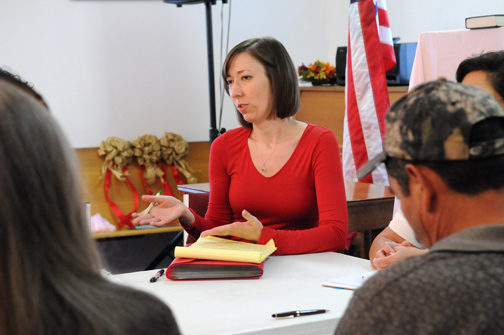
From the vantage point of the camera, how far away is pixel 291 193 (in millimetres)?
2045

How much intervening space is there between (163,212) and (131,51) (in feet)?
9.84

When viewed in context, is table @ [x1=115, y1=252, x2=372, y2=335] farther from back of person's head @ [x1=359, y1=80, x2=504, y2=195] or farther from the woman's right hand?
back of person's head @ [x1=359, y1=80, x2=504, y2=195]

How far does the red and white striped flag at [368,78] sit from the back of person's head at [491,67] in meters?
1.76

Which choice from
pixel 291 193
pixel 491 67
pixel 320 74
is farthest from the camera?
pixel 320 74

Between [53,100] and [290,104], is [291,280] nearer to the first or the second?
[290,104]

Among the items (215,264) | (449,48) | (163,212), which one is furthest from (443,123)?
(449,48)

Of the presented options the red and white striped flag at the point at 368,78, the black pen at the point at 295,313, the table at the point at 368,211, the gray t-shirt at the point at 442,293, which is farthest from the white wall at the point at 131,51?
the gray t-shirt at the point at 442,293

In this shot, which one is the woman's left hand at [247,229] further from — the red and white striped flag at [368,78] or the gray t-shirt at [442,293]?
the red and white striped flag at [368,78]

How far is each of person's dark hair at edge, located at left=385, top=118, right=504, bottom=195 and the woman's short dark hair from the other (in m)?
1.37

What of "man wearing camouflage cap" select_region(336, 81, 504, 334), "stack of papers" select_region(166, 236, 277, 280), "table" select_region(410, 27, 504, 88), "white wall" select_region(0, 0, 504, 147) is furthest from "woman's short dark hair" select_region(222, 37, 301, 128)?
"white wall" select_region(0, 0, 504, 147)

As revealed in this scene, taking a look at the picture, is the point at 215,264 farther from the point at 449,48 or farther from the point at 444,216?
the point at 449,48

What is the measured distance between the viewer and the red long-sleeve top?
1.89 metres

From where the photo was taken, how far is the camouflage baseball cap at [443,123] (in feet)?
2.57

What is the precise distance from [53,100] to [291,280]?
11.1 ft
